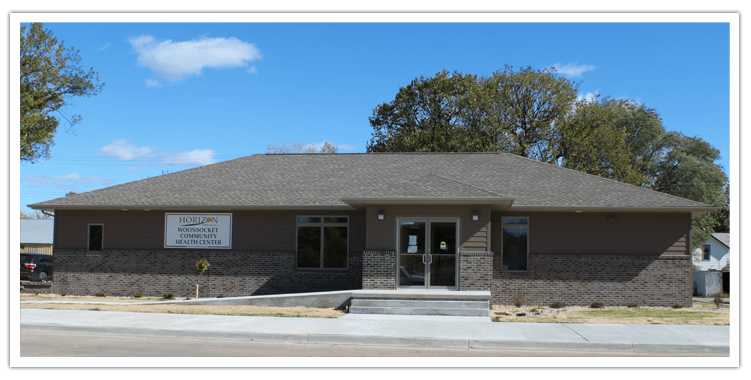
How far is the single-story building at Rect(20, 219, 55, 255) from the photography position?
5469 centimetres

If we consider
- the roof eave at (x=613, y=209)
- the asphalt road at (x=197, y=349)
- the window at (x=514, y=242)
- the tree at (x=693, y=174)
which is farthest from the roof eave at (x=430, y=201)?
the tree at (x=693, y=174)

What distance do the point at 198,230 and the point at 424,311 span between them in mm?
8538

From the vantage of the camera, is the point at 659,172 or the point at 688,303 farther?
the point at 659,172

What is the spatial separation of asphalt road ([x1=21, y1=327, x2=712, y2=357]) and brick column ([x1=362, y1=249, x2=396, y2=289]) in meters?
6.29

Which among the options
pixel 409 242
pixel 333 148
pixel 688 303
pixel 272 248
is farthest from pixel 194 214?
pixel 333 148

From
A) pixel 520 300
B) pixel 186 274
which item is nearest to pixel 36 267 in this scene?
pixel 186 274

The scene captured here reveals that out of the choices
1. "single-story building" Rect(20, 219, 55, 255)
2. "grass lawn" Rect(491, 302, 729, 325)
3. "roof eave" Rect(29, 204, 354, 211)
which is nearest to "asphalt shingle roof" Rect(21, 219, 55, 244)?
"single-story building" Rect(20, 219, 55, 255)

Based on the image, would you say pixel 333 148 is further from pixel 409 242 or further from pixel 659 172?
pixel 409 242

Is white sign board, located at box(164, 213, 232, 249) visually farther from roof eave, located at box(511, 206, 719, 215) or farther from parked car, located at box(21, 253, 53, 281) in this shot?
roof eave, located at box(511, 206, 719, 215)

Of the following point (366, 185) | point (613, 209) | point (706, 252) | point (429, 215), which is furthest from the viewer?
point (706, 252)

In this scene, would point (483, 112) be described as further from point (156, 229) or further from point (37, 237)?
point (37, 237)

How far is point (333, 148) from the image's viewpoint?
2667 inches

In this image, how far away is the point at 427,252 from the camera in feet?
66.4
